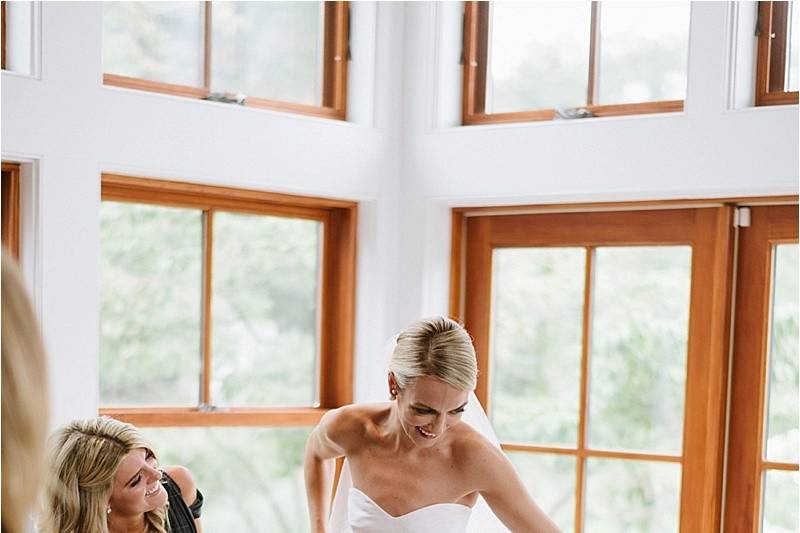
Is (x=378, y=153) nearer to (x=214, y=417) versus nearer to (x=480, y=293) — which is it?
(x=480, y=293)

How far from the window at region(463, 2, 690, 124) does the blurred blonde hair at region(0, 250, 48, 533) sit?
9.84ft

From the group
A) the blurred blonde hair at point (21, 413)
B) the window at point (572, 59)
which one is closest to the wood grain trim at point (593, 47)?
the window at point (572, 59)

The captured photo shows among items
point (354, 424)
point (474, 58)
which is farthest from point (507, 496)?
point (474, 58)

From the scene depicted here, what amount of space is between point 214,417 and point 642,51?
1.83 metres

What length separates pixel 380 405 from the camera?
10.3ft

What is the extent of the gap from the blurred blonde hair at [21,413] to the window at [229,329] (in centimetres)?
269

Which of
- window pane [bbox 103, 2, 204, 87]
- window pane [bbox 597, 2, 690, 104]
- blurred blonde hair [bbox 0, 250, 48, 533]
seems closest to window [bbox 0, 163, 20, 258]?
window pane [bbox 103, 2, 204, 87]

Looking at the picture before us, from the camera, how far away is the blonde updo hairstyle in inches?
105

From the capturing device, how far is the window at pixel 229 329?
3.51m

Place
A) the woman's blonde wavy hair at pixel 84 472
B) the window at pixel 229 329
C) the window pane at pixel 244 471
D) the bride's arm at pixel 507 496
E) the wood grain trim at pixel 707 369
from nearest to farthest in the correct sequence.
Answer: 1. the woman's blonde wavy hair at pixel 84 472
2. the bride's arm at pixel 507 496
3. the wood grain trim at pixel 707 369
4. the window at pixel 229 329
5. the window pane at pixel 244 471

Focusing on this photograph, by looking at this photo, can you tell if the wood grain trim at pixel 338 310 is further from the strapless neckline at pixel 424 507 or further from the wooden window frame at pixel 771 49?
the wooden window frame at pixel 771 49

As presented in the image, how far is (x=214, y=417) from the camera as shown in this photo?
365cm

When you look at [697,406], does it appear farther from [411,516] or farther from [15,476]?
[15,476]

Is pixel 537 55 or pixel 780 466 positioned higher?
pixel 537 55
